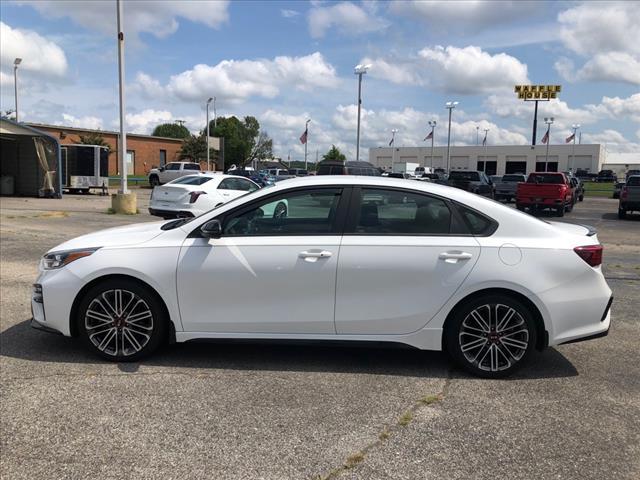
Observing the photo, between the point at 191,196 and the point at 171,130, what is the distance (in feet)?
414

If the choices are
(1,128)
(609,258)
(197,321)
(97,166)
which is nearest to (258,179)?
(97,166)

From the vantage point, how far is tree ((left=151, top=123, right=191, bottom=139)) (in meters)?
132

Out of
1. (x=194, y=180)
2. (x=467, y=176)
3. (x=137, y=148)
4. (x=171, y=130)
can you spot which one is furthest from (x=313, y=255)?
(x=171, y=130)

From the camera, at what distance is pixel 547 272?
4.32m

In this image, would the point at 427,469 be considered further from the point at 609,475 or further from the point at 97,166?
the point at 97,166

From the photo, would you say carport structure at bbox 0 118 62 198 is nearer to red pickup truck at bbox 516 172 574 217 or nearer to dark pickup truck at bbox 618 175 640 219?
red pickup truck at bbox 516 172 574 217

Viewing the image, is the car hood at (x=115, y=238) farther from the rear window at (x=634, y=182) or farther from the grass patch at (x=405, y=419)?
the rear window at (x=634, y=182)

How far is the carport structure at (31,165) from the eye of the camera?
26.1m

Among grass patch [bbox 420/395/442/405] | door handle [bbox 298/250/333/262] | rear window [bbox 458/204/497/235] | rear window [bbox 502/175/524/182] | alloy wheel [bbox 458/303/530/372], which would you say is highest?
rear window [bbox 502/175/524/182]

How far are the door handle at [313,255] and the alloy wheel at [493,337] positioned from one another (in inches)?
47.7

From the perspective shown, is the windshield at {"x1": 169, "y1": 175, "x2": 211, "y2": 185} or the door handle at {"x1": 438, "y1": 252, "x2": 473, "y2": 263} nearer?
the door handle at {"x1": 438, "y1": 252, "x2": 473, "y2": 263}

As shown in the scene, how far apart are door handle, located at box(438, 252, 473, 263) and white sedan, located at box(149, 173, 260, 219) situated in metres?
10.4

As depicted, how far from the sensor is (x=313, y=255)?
4.34m

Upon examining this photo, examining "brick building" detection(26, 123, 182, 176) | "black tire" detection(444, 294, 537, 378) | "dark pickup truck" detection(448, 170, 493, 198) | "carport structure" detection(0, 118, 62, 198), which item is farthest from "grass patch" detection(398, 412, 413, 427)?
"brick building" detection(26, 123, 182, 176)
